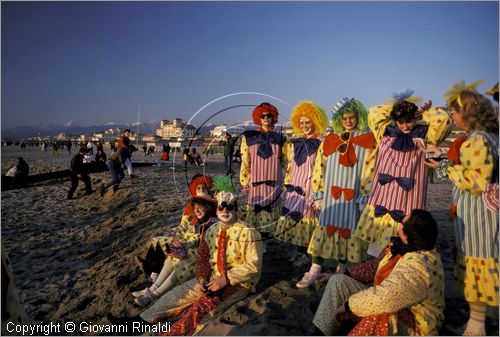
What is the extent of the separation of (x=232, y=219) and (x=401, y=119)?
1.91 m

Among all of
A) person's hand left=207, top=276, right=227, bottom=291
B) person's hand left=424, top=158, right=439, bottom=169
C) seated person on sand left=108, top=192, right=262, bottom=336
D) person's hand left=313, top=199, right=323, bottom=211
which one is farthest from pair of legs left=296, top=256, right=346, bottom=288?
person's hand left=424, top=158, right=439, bottom=169

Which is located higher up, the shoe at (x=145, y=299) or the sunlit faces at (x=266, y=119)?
the sunlit faces at (x=266, y=119)

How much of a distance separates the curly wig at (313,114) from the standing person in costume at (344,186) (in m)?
0.47

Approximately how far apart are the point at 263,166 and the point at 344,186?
1.18m

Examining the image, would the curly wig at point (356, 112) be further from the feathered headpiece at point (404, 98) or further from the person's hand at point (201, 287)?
the person's hand at point (201, 287)

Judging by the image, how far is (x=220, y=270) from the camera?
3445 mm

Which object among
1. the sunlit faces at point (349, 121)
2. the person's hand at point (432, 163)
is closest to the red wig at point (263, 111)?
the sunlit faces at point (349, 121)

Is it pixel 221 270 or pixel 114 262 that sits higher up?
pixel 221 270

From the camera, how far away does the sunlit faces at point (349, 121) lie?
3.89m

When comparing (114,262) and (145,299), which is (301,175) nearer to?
(145,299)

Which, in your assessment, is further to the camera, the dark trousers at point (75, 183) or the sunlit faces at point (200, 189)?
the dark trousers at point (75, 183)

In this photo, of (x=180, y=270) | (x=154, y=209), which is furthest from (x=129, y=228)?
(x=180, y=270)

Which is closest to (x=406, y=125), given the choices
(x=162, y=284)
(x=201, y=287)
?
(x=201, y=287)

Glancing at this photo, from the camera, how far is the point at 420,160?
11.0ft
